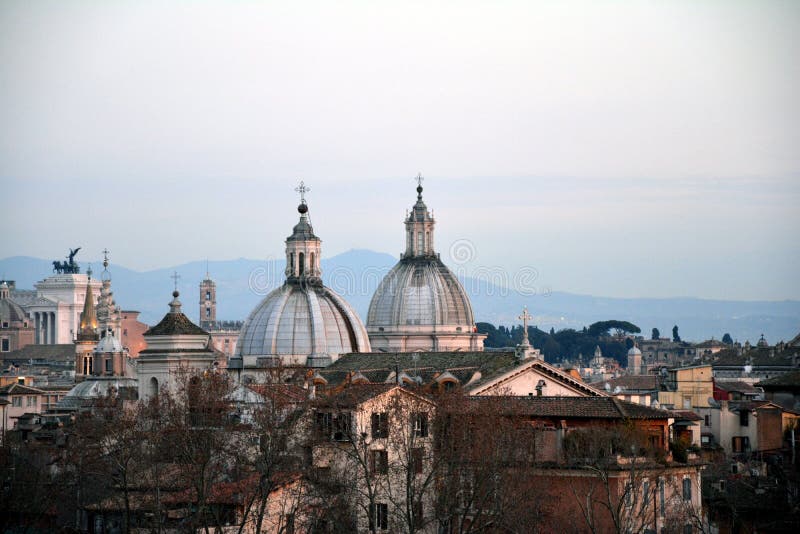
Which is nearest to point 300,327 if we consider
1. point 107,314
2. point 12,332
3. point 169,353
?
point 169,353

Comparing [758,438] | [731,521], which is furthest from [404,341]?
[731,521]

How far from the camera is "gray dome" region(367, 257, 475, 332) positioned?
98.2 meters

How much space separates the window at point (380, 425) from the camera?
49.5 m

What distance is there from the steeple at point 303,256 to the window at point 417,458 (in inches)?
1145

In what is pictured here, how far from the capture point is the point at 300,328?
75.4 meters

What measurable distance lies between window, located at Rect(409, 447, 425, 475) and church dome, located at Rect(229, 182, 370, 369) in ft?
80.8

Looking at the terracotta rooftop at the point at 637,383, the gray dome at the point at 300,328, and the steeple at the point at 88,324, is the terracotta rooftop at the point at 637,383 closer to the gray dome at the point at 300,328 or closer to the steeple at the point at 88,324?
the gray dome at the point at 300,328

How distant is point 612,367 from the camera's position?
597 feet

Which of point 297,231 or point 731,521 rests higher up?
point 297,231

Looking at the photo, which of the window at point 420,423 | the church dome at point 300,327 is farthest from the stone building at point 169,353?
the window at point 420,423

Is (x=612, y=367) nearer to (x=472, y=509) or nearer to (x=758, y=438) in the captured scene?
(x=758, y=438)

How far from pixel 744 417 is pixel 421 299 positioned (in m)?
30.8

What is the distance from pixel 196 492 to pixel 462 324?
50405mm

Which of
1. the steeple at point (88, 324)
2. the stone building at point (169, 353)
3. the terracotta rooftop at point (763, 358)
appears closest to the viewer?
the stone building at point (169, 353)
